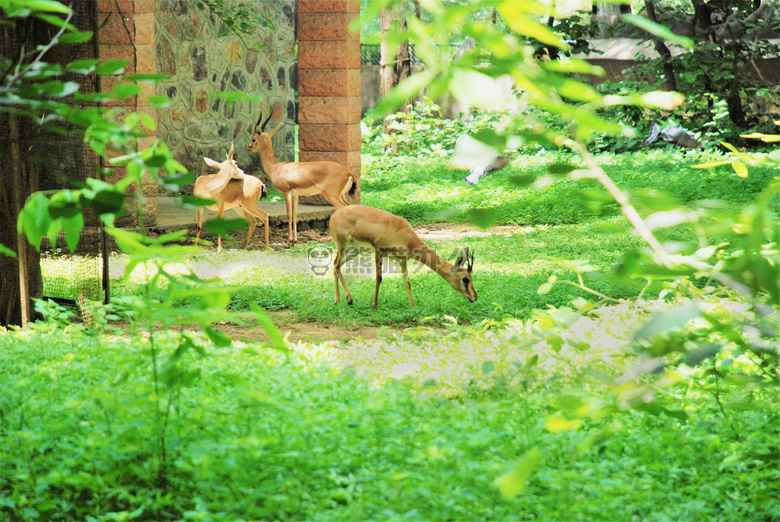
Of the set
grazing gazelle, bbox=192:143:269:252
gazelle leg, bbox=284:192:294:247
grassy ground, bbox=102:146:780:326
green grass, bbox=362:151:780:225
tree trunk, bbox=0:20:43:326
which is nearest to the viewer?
tree trunk, bbox=0:20:43:326

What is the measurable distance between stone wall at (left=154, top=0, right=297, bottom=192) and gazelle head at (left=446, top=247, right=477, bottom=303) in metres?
5.99

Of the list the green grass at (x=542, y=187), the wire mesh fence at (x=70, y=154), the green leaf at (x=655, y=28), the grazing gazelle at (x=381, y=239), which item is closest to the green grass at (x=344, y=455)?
the green leaf at (x=655, y=28)

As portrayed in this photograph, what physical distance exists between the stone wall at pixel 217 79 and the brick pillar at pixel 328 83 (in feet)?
5.05

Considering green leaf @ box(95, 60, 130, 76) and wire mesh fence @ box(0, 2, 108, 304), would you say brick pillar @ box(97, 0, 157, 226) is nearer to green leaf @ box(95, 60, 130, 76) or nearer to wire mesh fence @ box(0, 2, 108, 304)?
wire mesh fence @ box(0, 2, 108, 304)

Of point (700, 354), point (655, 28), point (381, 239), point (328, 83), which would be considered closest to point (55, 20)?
point (655, 28)

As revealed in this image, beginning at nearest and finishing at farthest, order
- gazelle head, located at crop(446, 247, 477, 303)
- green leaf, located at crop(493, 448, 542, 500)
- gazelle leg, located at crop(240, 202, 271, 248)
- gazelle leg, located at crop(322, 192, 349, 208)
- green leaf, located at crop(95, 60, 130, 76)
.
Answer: green leaf, located at crop(493, 448, 542, 500)
green leaf, located at crop(95, 60, 130, 76)
gazelle head, located at crop(446, 247, 477, 303)
gazelle leg, located at crop(240, 202, 271, 248)
gazelle leg, located at crop(322, 192, 349, 208)

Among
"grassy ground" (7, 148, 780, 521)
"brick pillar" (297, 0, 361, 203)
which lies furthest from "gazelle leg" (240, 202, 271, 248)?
"grassy ground" (7, 148, 780, 521)

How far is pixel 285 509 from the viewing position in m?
2.12

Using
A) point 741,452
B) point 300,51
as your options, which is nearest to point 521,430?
point 741,452

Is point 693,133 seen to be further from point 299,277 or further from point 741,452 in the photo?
point 741,452

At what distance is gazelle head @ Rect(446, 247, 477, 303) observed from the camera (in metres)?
6.39

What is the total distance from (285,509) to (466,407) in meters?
1.10

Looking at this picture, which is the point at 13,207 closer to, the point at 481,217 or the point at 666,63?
the point at 481,217

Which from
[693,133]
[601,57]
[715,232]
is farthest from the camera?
[601,57]
